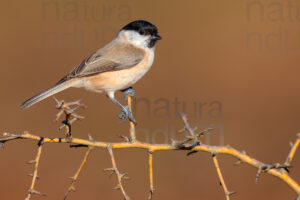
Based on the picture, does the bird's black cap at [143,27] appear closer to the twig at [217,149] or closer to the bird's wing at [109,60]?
the bird's wing at [109,60]

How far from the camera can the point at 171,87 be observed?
16.8 ft

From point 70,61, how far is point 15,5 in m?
1.40

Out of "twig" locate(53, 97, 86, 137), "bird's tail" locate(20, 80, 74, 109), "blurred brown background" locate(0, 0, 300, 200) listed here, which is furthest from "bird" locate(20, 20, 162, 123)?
"twig" locate(53, 97, 86, 137)

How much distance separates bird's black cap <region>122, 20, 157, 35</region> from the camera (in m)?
3.23

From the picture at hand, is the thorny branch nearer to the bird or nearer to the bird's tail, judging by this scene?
the bird's tail

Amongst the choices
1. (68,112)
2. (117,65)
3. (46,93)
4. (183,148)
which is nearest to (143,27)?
(117,65)

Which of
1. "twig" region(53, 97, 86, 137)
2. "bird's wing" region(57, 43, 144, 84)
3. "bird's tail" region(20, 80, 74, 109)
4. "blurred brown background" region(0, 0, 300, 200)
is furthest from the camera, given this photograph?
"blurred brown background" region(0, 0, 300, 200)

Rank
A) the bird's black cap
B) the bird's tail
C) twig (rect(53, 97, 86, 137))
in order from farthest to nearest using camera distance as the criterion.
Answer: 1. the bird's black cap
2. the bird's tail
3. twig (rect(53, 97, 86, 137))

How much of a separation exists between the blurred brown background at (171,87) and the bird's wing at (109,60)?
1.20 meters

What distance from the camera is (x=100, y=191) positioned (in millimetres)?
3932

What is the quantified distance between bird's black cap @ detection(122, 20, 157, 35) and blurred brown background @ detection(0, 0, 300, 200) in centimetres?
125

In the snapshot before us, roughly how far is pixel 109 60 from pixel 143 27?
1.27 ft

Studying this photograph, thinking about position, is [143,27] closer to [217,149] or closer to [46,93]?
[46,93]

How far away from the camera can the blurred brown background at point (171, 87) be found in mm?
4164
